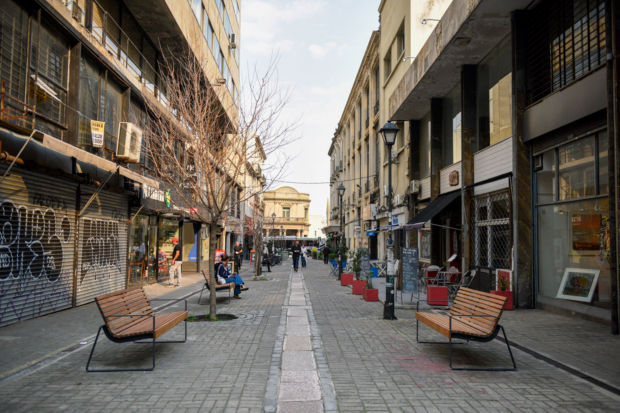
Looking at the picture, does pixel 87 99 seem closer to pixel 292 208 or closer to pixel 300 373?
pixel 300 373

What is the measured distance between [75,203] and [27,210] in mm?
2094

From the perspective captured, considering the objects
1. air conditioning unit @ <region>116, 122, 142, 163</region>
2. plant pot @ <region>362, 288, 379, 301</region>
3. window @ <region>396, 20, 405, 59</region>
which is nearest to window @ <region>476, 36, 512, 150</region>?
plant pot @ <region>362, 288, 379, 301</region>

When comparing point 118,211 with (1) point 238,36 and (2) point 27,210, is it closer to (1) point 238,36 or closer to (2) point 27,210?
(2) point 27,210

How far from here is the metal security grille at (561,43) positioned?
361 inches

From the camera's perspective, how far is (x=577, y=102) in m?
9.20

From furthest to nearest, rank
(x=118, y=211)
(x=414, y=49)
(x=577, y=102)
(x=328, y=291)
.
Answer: (x=414, y=49) < (x=328, y=291) < (x=118, y=211) < (x=577, y=102)

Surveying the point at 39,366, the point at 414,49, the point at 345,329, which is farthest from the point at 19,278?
the point at 414,49

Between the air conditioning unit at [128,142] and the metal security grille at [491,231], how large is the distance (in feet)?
34.7

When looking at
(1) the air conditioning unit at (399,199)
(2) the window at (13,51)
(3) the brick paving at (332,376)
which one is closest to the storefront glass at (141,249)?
(2) the window at (13,51)

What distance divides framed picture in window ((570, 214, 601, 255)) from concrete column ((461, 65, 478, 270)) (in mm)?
4689

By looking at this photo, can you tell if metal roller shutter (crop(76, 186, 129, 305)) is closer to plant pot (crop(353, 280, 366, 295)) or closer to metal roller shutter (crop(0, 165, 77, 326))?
metal roller shutter (crop(0, 165, 77, 326))

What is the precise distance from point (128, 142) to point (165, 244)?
27.0 ft

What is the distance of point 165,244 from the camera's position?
20.4 meters

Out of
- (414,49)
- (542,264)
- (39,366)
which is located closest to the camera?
(39,366)
